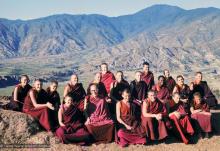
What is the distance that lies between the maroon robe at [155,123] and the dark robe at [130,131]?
0.20 m

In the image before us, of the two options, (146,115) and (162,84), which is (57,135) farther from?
(162,84)

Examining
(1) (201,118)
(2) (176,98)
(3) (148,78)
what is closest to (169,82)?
(3) (148,78)

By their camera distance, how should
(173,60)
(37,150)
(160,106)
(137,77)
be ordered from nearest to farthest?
(37,150), (160,106), (137,77), (173,60)

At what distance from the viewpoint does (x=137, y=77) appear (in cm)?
1449

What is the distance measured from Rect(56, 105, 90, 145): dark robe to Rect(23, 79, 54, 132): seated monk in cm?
56

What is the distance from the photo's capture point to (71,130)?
1157 centimetres

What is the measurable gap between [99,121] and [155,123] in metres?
1.72

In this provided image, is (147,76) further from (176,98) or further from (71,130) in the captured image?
(71,130)

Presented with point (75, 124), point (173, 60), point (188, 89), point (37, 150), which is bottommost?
point (37, 150)

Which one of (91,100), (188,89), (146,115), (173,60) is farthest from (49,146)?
(173,60)

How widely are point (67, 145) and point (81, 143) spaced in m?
0.42

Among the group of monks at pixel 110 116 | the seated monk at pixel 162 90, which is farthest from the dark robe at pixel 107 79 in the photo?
the seated monk at pixel 162 90

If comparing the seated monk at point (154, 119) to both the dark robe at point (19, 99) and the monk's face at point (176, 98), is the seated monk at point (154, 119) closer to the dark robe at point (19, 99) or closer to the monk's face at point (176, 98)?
the monk's face at point (176, 98)

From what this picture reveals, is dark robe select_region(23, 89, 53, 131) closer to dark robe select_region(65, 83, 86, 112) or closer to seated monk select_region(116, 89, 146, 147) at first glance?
dark robe select_region(65, 83, 86, 112)
